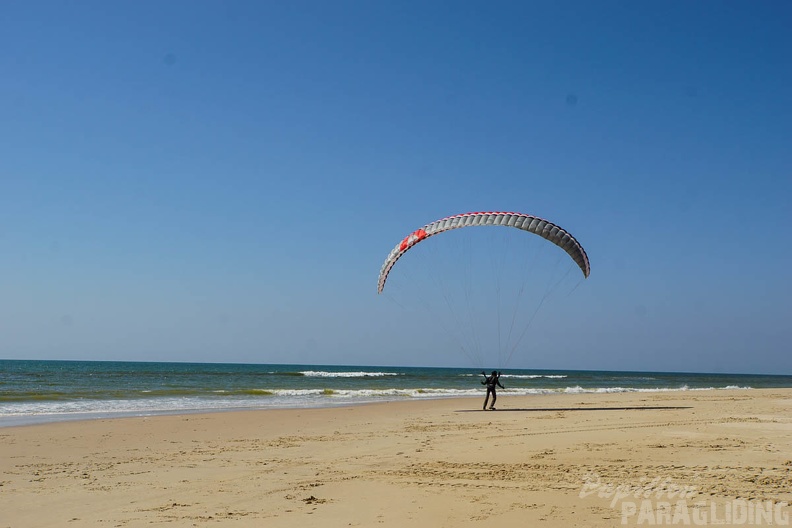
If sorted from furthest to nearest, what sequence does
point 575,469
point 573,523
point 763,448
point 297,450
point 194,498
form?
point 297,450 < point 763,448 < point 575,469 < point 194,498 < point 573,523

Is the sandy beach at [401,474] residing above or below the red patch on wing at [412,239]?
below

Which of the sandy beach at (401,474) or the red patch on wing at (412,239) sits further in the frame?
the red patch on wing at (412,239)

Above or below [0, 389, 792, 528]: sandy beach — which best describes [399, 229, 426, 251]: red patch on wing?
above

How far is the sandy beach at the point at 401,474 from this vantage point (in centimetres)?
643

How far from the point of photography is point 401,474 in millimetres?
8445

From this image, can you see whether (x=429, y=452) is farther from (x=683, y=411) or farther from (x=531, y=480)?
(x=683, y=411)

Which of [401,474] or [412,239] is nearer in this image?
[401,474]

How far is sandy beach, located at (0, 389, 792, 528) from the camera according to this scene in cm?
643

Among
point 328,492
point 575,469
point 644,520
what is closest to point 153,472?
point 328,492

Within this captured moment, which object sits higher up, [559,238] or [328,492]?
[559,238]

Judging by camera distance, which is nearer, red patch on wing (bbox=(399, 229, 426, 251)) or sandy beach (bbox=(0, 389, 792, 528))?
sandy beach (bbox=(0, 389, 792, 528))

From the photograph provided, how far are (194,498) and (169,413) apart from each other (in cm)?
1156

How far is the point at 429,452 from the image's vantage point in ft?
33.7

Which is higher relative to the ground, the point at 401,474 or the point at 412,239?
the point at 412,239
